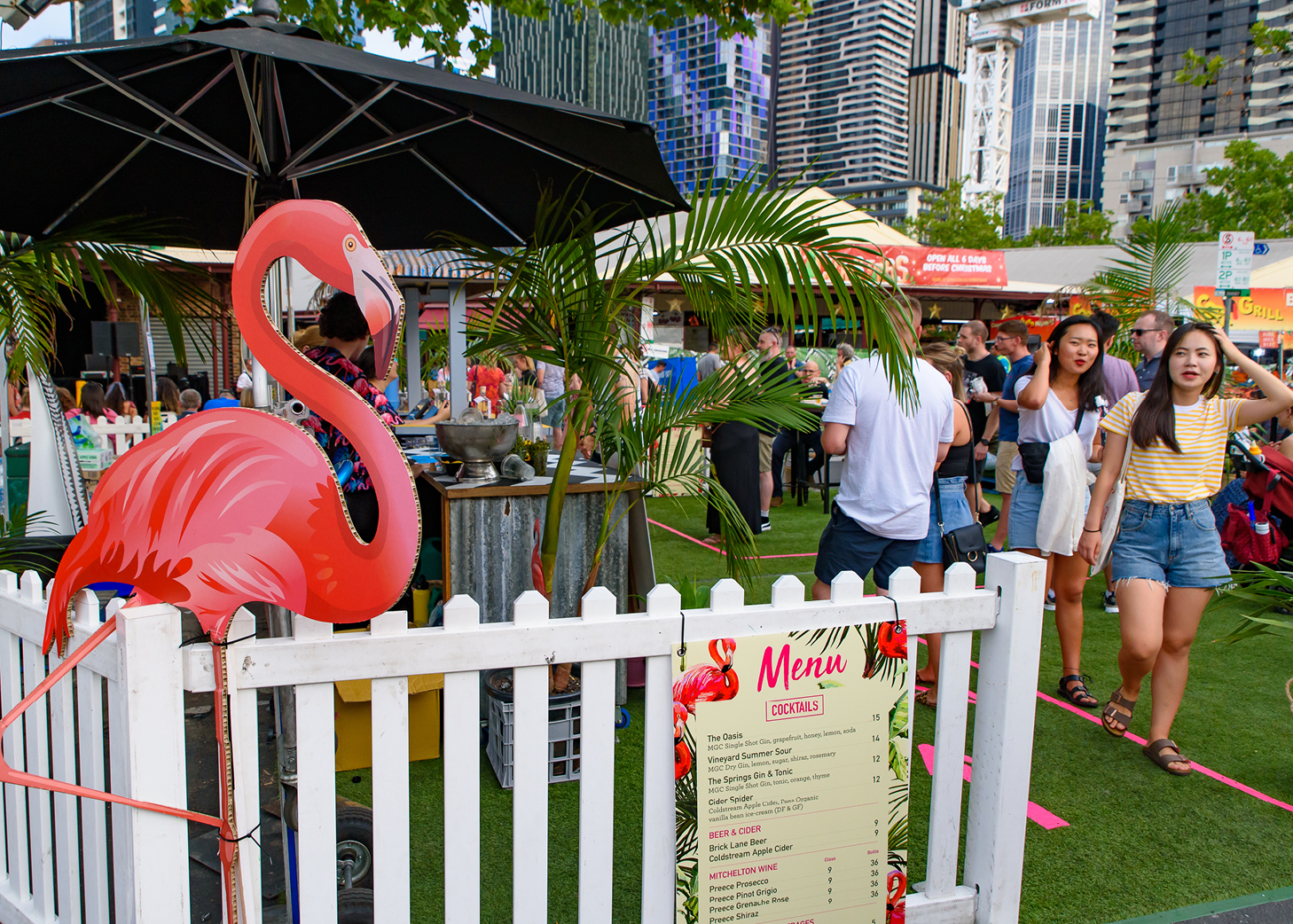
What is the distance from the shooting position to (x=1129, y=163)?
75.9 meters

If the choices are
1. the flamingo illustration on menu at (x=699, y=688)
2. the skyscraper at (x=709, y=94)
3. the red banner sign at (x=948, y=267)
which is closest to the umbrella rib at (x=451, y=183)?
the flamingo illustration on menu at (x=699, y=688)

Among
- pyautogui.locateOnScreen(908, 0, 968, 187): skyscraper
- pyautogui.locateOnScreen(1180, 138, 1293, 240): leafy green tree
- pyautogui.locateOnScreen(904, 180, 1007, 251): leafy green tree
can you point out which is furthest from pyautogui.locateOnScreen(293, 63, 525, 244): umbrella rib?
pyautogui.locateOnScreen(908, 0, 968, 187): skyscraper

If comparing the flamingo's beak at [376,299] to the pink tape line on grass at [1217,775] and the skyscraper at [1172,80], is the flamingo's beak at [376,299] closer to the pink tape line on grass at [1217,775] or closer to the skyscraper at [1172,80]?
the pink tape line on grass at [1217,775]

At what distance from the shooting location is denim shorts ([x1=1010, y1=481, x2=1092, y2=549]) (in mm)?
3920

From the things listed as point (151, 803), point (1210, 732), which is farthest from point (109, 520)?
point (1210, 732)

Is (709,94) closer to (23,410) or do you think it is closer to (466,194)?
(23,410)

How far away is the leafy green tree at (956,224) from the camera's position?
30.7 m

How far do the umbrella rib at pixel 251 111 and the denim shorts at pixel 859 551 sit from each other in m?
2.37

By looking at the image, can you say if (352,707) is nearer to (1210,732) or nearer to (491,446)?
(491,446)

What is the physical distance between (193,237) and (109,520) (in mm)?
2706

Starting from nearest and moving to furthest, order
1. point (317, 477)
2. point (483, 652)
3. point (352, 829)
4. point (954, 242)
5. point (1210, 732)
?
point (317, 477) → point (483, 652) → point (352, 829) → point (1210, 732) → point (954, 242)

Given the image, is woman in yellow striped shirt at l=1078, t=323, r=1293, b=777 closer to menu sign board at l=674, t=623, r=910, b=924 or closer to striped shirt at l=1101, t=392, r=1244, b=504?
striped shirt at l=1101, t=392, r=1244, b=504

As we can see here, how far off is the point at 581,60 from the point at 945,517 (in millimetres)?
57558

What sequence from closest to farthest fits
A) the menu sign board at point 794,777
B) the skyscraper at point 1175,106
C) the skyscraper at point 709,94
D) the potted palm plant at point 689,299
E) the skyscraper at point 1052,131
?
the menu sign board at point 794,777
the potted palm plant at point 689,299
the skyscraper at point 709,94
the skyscraper at point 1175,106
the skyscraper at point 1052,131
